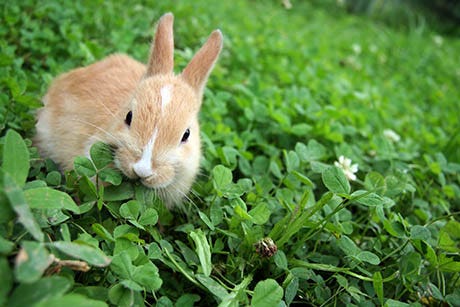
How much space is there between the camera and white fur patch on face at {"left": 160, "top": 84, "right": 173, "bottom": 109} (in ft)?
7.21

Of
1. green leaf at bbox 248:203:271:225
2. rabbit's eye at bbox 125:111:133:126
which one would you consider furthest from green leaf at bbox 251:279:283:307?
rabbit's eye at bbox 125:111:133:126

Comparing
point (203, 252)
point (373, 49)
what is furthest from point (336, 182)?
point (373, 49)

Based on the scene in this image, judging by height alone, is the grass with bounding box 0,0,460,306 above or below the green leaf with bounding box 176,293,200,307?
above

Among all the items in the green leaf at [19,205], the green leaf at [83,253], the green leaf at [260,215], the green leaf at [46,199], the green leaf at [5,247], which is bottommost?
the green leaf at [260,215]

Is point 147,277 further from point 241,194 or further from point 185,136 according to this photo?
point 185,136

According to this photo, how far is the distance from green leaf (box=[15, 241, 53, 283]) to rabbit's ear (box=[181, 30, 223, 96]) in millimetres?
1495

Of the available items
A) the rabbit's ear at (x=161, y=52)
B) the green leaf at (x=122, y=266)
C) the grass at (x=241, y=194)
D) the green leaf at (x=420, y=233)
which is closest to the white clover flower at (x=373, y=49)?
the grass at (x=241, y=194)

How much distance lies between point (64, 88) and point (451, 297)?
2.32m

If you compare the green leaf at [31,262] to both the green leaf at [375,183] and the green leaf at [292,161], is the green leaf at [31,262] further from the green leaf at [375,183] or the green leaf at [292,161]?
the green leaf at [375,183]

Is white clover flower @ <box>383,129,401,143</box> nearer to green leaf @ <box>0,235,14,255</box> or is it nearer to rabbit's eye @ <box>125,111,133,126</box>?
rabbit's eye @ <box>125,111,133,126</box>

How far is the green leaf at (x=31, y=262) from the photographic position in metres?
1.22

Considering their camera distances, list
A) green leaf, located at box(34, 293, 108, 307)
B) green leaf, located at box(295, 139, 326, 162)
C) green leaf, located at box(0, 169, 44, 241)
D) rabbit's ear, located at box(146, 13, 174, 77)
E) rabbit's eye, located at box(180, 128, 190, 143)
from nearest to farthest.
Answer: green leaf, located at box(34, 293, 108, 307) < green leaf, located at box(0, 169, 44, 241) < rabbit's eye, located at box(180, 128, 190, 143) < rabbit's ear, located at box(146, 13, 174, 77) < green leaf, located at box(295, 139, 326, 162)

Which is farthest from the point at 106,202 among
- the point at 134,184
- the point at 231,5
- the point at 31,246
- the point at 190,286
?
the point at 231,5

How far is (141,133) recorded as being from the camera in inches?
81.5
